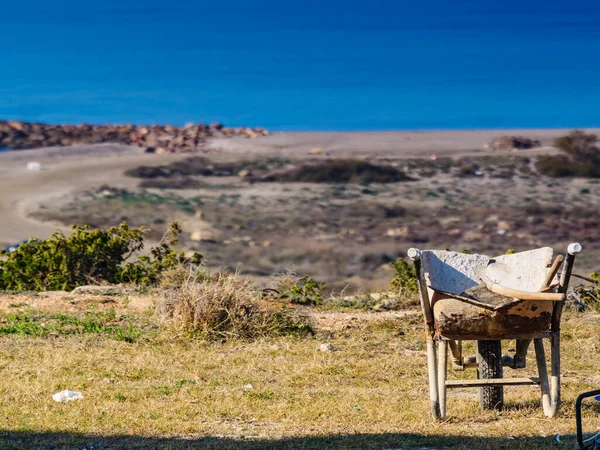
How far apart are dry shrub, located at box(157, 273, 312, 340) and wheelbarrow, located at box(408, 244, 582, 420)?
366cm

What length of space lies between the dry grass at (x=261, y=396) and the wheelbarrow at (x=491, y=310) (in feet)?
0.96

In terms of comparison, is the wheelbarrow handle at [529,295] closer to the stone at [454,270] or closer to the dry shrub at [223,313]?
the stone at [454,270]

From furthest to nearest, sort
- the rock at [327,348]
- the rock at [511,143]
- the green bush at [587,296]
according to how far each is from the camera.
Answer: the rock at [511,143]
the green bush at [587,296]
the rock at [327,348]

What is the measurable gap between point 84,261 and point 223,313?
520 centimetres

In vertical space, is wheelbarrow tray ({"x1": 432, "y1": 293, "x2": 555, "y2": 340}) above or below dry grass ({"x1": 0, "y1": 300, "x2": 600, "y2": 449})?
above

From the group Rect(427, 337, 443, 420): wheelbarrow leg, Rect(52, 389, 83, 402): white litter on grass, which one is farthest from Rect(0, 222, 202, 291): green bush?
Rect(427, 337, 443, 420): wheelbarrow leg

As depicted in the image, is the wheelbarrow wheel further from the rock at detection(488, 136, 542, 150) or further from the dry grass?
the rock at detection(488, 136, 542, 150)

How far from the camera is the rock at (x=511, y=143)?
46.6 m

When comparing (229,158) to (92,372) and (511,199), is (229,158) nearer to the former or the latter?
(511,199)

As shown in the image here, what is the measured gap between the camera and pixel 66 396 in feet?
24.8

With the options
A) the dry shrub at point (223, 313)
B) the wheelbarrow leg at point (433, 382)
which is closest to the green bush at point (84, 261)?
the dry shrub at point (223, 313)

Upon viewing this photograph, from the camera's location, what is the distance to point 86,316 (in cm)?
1119

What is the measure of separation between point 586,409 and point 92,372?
435 centimetres

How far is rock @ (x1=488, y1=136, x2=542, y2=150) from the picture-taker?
4662 cm
